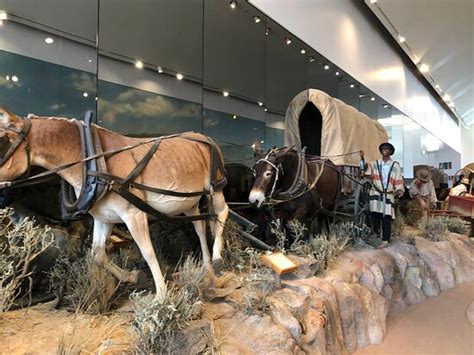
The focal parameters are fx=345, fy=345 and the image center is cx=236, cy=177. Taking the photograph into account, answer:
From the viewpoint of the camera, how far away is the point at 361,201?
18.2ft

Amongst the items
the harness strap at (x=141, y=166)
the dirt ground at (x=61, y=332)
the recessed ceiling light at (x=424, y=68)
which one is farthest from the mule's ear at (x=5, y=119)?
the recessed ceiling light at (x=424, y=68)

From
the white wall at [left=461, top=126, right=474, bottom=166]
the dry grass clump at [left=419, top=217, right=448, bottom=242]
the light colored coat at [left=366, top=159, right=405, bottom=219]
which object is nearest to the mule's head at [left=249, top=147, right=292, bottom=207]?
the light colored coat at [left=366, top=159, right=405, bottom=219]

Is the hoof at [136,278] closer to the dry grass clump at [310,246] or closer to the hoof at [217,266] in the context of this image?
the hoof at [217,266]

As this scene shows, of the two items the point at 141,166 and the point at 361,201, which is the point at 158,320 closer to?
the point at 141,166

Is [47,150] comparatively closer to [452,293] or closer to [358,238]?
[358,238]

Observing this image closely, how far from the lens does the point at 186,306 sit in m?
2.24

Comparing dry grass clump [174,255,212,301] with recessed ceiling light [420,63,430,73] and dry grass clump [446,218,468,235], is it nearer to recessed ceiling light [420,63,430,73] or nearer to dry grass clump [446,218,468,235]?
dry grass clump [446,218,468,235]

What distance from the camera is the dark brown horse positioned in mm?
3973

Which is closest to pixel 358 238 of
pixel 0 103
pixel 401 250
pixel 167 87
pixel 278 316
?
pixel 401 250

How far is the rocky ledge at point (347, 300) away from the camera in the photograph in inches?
98.2

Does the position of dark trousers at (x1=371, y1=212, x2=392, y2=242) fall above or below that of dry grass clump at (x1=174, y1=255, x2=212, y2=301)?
above

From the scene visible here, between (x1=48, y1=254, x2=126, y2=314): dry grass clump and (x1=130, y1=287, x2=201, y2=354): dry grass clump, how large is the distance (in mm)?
302

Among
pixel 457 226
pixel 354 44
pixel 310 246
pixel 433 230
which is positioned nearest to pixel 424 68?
pixel 354 44

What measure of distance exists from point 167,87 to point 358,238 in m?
3.56
